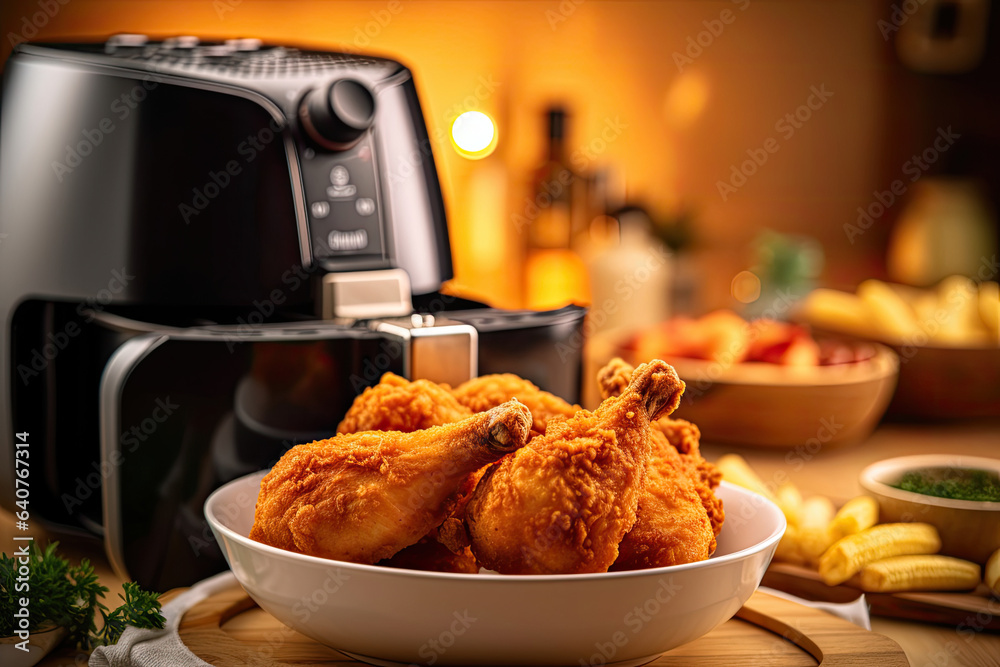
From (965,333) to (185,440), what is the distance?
3.85ft

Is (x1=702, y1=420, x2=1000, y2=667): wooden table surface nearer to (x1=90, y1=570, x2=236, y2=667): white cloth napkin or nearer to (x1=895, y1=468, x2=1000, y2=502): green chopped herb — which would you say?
(x1=895, y1=468, x2=1000, y2=502): green chopped herb

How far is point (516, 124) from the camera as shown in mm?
1847

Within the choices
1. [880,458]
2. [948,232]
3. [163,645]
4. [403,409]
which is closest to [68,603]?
[163,645]

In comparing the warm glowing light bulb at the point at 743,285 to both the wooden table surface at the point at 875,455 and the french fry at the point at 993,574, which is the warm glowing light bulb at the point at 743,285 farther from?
the french fry at the point at 993,574

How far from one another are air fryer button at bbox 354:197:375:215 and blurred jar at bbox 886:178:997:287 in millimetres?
1529

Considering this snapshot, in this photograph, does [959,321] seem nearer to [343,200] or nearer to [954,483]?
[954,483]

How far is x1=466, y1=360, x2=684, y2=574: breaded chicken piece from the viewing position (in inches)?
19.4

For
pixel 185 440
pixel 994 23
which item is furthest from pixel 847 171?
pixel 185 440

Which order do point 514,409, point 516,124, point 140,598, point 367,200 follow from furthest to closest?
point 516,124 < point 367,200 < point 140,598 < point 514,409

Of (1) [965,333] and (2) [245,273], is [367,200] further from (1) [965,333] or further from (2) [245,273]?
(1) [965,333]

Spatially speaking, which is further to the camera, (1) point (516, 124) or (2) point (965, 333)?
(1) point (516, 124)

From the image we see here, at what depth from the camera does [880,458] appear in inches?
48.9

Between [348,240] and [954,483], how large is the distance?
0.61 metres

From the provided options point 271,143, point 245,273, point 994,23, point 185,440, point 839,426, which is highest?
point 994,23
